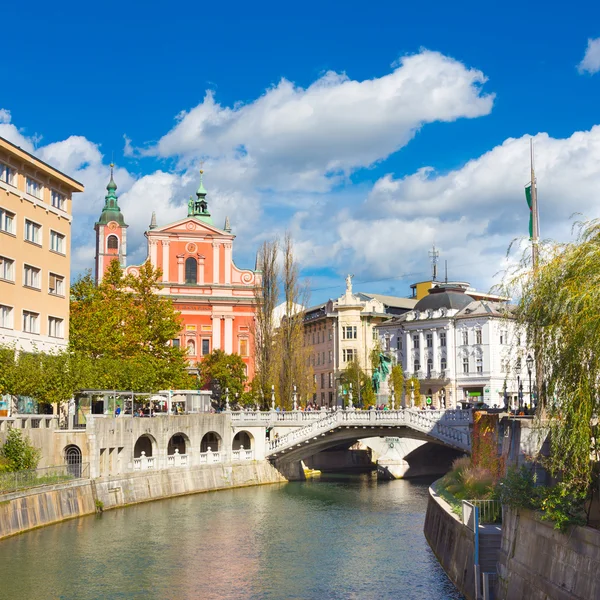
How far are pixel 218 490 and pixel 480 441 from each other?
24.2 meters

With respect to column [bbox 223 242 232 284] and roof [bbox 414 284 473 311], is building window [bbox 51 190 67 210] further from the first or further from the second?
roof [bbox 414 284 473 311]

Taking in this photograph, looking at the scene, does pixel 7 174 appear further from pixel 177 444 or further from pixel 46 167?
pixel 177 444

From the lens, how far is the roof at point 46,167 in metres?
54.6

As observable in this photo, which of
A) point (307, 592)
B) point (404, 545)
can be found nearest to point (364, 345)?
point (404, 545)

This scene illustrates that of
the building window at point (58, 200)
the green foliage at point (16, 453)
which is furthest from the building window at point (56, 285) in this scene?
the green foliage at point (16, 453)

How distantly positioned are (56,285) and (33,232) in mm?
4480

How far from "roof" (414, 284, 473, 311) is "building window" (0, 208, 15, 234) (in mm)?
67276

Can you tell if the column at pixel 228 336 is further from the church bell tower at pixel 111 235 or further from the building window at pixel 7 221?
the building window at pixel 7 221

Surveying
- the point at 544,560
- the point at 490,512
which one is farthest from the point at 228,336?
the point at 544,560

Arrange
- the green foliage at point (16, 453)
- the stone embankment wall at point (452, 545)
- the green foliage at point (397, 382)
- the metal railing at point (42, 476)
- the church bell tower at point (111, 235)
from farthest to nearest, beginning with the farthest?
the church bell tower at point (111, 235), the green foliage at point (397, 382), the green foliage at point (16, 453), the metal railing at point (42, 476), the stone embankment wall at point (452, 545)

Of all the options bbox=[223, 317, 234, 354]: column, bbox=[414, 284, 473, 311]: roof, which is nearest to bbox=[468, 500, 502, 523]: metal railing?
bbox=[223, 317, 234, 354]: column

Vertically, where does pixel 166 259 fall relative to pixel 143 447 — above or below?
above

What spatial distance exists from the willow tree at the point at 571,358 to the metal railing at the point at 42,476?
24720 millimetres

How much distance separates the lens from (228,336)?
103 meters
